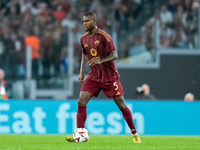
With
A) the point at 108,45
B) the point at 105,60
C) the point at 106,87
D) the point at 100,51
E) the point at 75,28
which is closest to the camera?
the point at 105,60

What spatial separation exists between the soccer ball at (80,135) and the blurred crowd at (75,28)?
5914mm

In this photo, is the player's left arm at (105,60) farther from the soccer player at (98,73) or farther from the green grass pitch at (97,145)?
the green grass pitch at (97,145)

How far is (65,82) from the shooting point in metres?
14.1

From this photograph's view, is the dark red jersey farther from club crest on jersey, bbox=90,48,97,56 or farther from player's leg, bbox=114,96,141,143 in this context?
player's leg, bbox=114,96,141,143

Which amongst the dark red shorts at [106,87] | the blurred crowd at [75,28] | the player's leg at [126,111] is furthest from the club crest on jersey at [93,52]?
the blurred crowd at [75,28]

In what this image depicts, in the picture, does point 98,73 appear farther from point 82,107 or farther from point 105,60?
point 82,107

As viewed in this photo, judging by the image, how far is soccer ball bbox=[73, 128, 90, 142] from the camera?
8070 millimetres

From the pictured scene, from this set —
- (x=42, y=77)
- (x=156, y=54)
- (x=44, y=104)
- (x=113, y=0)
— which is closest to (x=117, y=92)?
(x=44, y=104)

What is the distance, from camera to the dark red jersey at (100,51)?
802 centimetres

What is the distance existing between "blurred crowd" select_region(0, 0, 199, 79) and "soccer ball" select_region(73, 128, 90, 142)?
19.4 ft

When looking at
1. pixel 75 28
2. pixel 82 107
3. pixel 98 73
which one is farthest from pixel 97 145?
pixel 75 28

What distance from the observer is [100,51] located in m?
8.06

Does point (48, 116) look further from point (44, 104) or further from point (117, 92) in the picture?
point (117, 92)

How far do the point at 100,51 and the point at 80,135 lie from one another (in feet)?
4.27
